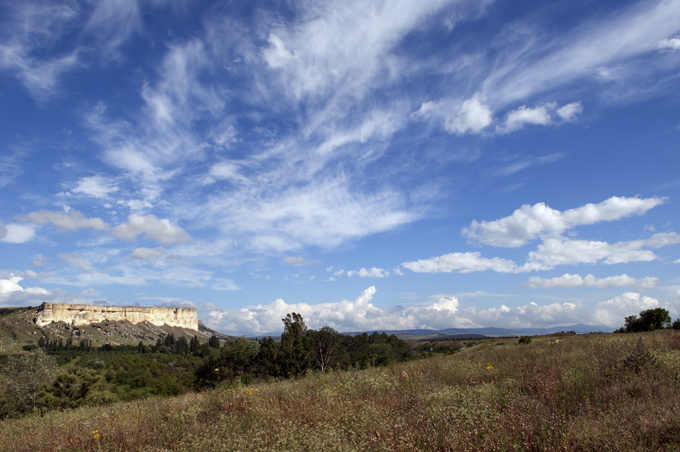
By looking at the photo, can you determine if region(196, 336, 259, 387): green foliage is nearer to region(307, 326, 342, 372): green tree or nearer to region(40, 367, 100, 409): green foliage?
region(307, 326, 342, 372): green tree

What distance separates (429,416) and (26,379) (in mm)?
52023

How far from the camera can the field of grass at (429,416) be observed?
449 centimetres

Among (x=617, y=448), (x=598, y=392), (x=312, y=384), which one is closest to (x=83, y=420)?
(x=312, y=384)

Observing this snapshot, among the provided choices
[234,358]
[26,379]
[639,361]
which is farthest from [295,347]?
[639,361]

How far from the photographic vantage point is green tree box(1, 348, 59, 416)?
3544 cm

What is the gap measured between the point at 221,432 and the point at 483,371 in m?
6.87

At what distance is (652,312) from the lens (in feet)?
136

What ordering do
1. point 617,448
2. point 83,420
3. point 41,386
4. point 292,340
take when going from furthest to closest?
1. point 292,340
2. point 41,386
3. point 83,420
4. point 617,448

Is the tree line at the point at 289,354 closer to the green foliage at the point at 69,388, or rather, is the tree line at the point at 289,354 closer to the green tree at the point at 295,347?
the green tree at the point at 295,347

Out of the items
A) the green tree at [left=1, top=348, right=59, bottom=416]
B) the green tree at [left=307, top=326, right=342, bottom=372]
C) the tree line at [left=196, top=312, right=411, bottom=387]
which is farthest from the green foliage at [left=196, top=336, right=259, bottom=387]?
the green tree at [left=1, top=348, right=59, bottom=416]

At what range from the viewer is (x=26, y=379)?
37750 mm

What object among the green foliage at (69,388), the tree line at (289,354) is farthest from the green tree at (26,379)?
the tree line at (289,354)

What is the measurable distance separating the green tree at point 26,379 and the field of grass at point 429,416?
40.2 m

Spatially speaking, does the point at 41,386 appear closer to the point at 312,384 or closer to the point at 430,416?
the point at 312,384
